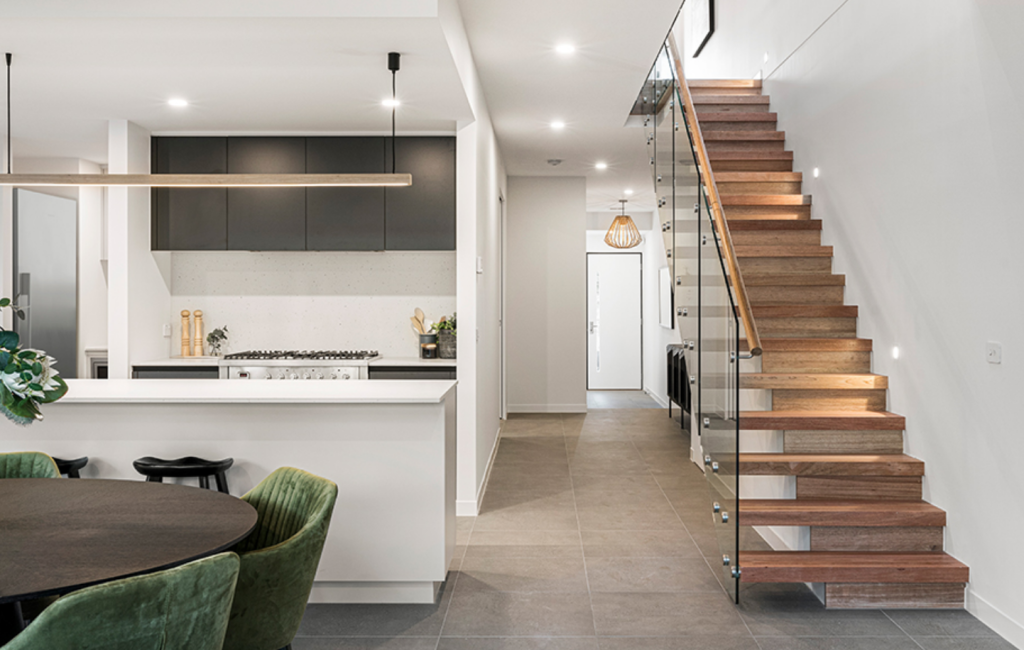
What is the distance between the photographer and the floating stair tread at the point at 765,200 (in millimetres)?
5297

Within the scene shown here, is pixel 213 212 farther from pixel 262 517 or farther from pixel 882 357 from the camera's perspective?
pixel 882 357

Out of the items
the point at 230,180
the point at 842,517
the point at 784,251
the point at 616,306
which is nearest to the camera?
the point at 842,517

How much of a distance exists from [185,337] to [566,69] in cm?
334

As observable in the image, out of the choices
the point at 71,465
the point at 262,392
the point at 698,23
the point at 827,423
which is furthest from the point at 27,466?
the point at 698,23

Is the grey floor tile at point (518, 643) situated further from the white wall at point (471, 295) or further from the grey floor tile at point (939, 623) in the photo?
the white wall at point (471, 295)

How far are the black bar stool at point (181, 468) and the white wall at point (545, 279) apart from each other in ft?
18.8

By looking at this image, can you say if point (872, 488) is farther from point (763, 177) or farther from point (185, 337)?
point (185, 337)

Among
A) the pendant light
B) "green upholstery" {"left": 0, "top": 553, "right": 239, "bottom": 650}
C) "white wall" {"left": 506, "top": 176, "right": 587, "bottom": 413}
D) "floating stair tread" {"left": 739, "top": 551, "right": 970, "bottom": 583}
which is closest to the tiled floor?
"floating stair tread" {"left": 739, "top": 551, "right": 970, "bottom": 583}

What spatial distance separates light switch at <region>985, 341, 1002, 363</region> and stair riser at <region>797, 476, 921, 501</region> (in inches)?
31.4

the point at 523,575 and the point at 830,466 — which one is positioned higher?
the point at 830,466

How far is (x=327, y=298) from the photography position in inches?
225

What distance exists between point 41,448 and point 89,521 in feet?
4.46

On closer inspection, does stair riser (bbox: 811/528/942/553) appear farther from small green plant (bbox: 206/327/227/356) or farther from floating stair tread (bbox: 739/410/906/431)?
small green plant (bbox: 206/327/227/356)

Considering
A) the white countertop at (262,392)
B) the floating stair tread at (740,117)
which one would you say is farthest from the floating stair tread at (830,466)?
the floating stair tread at (740,117)
